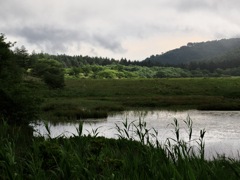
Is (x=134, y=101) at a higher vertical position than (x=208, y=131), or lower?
higher

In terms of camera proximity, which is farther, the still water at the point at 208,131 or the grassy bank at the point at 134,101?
the grassy bank at the point at 134,101

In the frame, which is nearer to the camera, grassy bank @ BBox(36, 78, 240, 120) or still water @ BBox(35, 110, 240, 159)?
still water @ BBox(35, 110, 240, 159)

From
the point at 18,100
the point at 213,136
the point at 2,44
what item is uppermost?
the point at 2,44

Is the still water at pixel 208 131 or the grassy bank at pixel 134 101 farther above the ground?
the grassy bank at pixel 134 101

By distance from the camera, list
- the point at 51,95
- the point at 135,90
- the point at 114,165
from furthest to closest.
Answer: the point at 135,90
the point at 51,95
the point at 114,165

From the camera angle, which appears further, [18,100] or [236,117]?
[236,117]

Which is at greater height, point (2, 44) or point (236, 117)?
point (2, 44)

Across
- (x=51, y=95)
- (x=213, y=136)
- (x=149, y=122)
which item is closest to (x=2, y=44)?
(x=149, y=122)

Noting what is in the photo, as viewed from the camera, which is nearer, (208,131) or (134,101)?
(208,131)

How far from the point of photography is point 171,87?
84.4 m

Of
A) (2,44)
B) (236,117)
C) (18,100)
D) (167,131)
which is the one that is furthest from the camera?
(236,117)

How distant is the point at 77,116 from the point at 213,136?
17183 mm

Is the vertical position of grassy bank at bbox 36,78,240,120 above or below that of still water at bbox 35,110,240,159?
above

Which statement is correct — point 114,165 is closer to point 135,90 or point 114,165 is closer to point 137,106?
point 137,106
